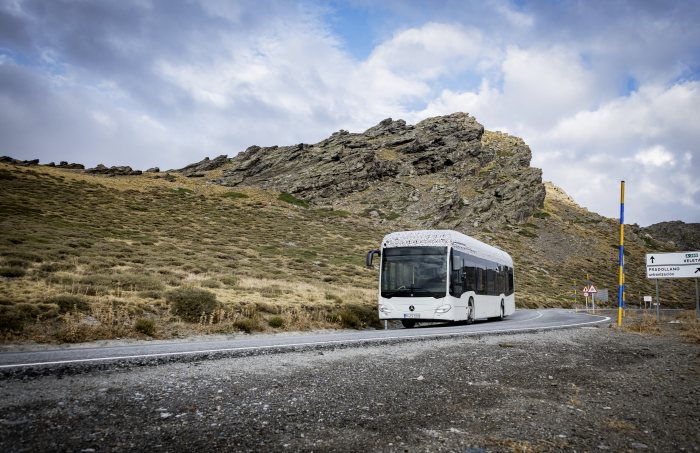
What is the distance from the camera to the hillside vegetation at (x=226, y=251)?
15.7 meters

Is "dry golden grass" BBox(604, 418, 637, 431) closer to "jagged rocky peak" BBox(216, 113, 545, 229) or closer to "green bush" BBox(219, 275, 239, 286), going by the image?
"green bush" BBox(219, 275, 239, 286)

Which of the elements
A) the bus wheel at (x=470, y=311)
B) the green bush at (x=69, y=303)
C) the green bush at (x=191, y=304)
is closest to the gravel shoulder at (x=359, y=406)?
the green bush at (x=191, y=304)

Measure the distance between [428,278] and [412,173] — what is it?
6512 cm

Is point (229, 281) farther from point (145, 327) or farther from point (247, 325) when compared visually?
point (145, 327)

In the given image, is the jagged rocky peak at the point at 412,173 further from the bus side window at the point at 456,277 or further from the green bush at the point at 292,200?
the bus side window at the point at 456,277

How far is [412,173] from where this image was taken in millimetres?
80625

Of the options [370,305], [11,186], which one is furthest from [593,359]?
[11,186]

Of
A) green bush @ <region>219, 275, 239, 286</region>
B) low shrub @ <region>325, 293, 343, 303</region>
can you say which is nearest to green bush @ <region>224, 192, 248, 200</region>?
green bush @ <region>219, 275, 239, 286</region>

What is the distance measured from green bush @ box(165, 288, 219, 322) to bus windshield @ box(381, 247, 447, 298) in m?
6.57

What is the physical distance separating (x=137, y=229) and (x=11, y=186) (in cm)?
1880

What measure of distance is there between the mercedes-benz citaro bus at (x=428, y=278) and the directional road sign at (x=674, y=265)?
929 centimetres

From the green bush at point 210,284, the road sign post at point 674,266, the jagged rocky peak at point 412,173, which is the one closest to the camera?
the road sign post at point 674,266

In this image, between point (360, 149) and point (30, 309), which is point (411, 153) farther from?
point (30, 309)

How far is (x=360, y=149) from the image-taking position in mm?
84812
